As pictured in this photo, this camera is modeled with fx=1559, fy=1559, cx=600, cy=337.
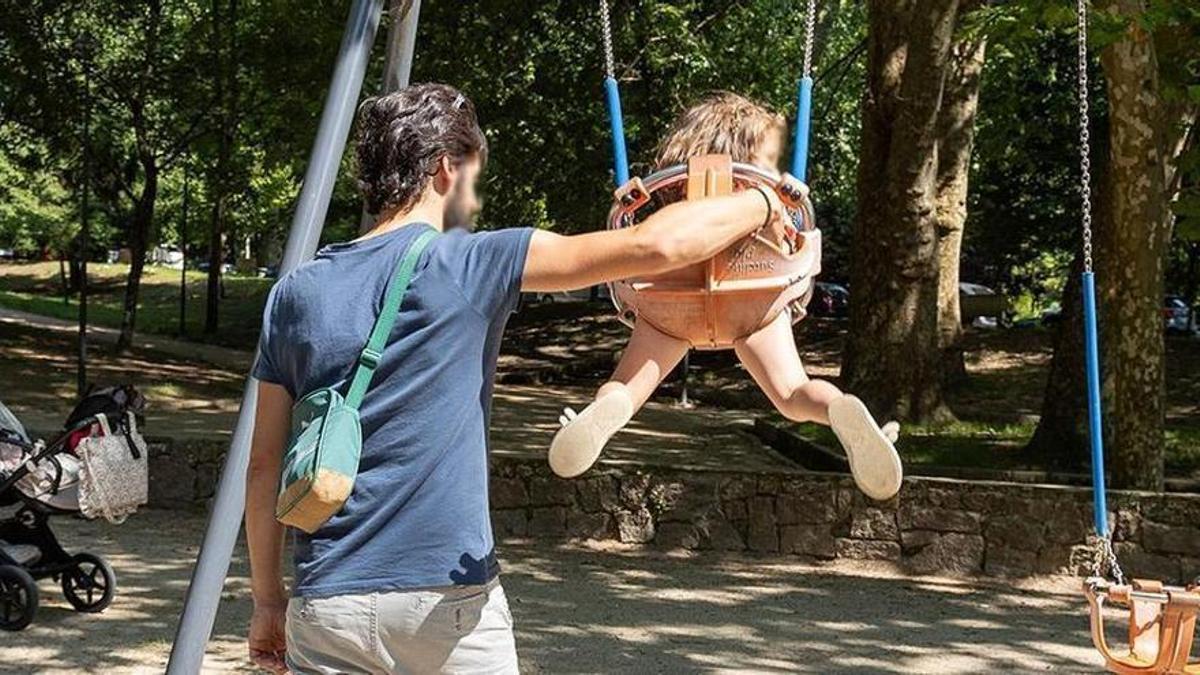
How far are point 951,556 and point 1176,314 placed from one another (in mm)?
26136

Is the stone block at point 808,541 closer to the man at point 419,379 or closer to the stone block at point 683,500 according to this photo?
the stone block at point 683,500

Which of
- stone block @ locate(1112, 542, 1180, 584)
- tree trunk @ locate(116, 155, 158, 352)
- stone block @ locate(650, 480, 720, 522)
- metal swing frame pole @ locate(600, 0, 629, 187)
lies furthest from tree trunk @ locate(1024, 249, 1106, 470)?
tree trunk @ locate(116, 155, 158, 352)

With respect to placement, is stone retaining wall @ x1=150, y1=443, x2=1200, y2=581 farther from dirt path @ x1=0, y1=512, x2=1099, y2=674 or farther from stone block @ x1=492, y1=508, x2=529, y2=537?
dirt path @ x1=0, y1=512, x2=1099, y2=674

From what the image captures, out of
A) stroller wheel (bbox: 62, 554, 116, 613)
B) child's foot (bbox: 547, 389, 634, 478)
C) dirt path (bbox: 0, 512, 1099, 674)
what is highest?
child's foot (bbox: 547, 389, 634, 478)

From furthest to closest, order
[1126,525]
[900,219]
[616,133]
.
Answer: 1. [900,219]
2. [1126,525]
3. [616,133]

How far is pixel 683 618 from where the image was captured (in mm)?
8742

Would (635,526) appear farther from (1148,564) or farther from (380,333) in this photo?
(380,333)

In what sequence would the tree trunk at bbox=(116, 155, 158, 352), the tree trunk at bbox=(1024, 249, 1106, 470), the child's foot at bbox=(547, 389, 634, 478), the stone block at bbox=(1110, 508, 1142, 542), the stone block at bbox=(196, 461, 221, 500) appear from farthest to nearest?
the tree trunk at bbox=(116, 155, 158, 352) → the tree trunk at bbox=(1024, 249, 1106, 470) → the stone block at bbox=(196, 461, 221, 500) → the stone block at bbox=(1110, 508, 1142, 542) → the child's foot at bbox=(547, 389, 634, 478)

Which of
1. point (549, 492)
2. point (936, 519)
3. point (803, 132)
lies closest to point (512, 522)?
point (549, 492)

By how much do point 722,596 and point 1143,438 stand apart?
301 cm

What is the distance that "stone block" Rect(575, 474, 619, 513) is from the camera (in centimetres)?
1095

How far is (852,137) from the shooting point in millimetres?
29328

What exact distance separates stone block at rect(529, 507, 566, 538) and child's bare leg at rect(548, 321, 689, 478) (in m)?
7.53

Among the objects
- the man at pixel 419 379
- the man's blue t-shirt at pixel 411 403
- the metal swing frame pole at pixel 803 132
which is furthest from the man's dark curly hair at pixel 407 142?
the metal swing frame pole at pixel 803 132
